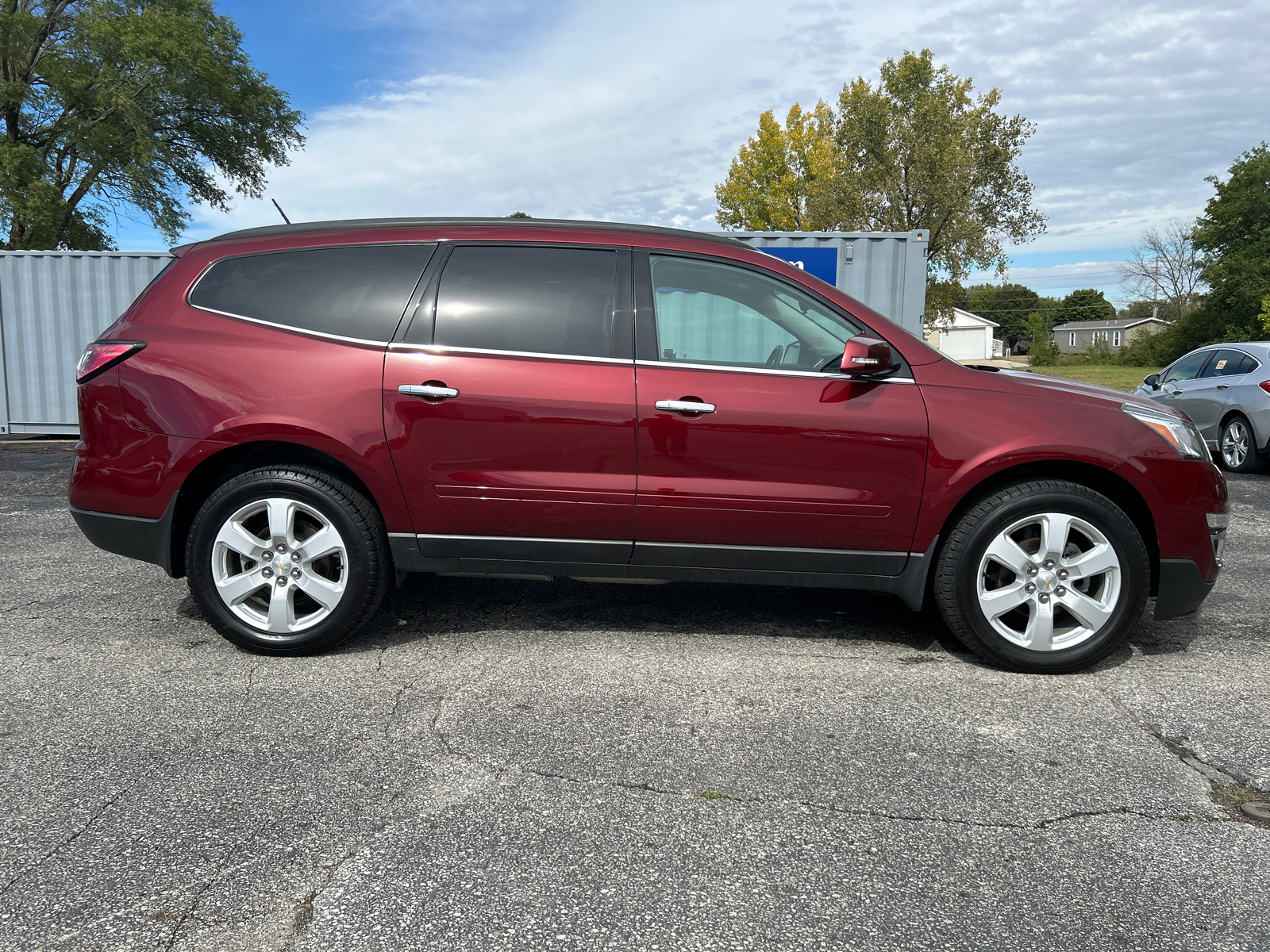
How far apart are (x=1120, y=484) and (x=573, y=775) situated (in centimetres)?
256

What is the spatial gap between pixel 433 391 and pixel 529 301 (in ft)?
1.84

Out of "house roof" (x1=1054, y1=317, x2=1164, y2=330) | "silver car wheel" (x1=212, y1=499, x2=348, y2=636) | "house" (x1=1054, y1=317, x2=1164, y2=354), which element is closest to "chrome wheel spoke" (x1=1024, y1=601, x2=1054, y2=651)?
"silver car wheel" (x1=212, y1=499, x2=348, y2=636)

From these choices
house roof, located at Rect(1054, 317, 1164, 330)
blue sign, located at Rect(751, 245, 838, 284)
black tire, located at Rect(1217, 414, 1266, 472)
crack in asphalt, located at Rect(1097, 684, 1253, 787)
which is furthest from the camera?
house roof, located at Rect(1054, 317, 1164, 330)

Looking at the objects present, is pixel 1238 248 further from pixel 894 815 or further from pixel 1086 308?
pixel 1086 308

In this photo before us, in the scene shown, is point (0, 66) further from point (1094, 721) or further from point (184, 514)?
point (1094, 721)

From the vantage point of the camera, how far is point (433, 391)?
3627mm

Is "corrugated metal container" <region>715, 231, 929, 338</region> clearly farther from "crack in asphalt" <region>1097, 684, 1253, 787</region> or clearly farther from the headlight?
"crack in asphalt" <region>1097, 684, 1253, 787</region>

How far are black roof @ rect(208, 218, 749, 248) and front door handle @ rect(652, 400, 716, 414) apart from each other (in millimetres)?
787

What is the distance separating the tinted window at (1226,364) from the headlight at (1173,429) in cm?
798

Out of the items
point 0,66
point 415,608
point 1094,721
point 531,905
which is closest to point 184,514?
point 415,608

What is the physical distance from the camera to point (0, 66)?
1037 inches

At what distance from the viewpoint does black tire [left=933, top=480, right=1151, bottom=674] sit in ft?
11.7

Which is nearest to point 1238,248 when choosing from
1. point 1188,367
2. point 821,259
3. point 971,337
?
point 1188,367

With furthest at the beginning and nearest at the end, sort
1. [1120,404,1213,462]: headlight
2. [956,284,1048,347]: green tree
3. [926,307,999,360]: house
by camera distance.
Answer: [956,284,1048,347]: green tree, [926,307,999,360]: house, [1120,404,1213,462]: headlight
